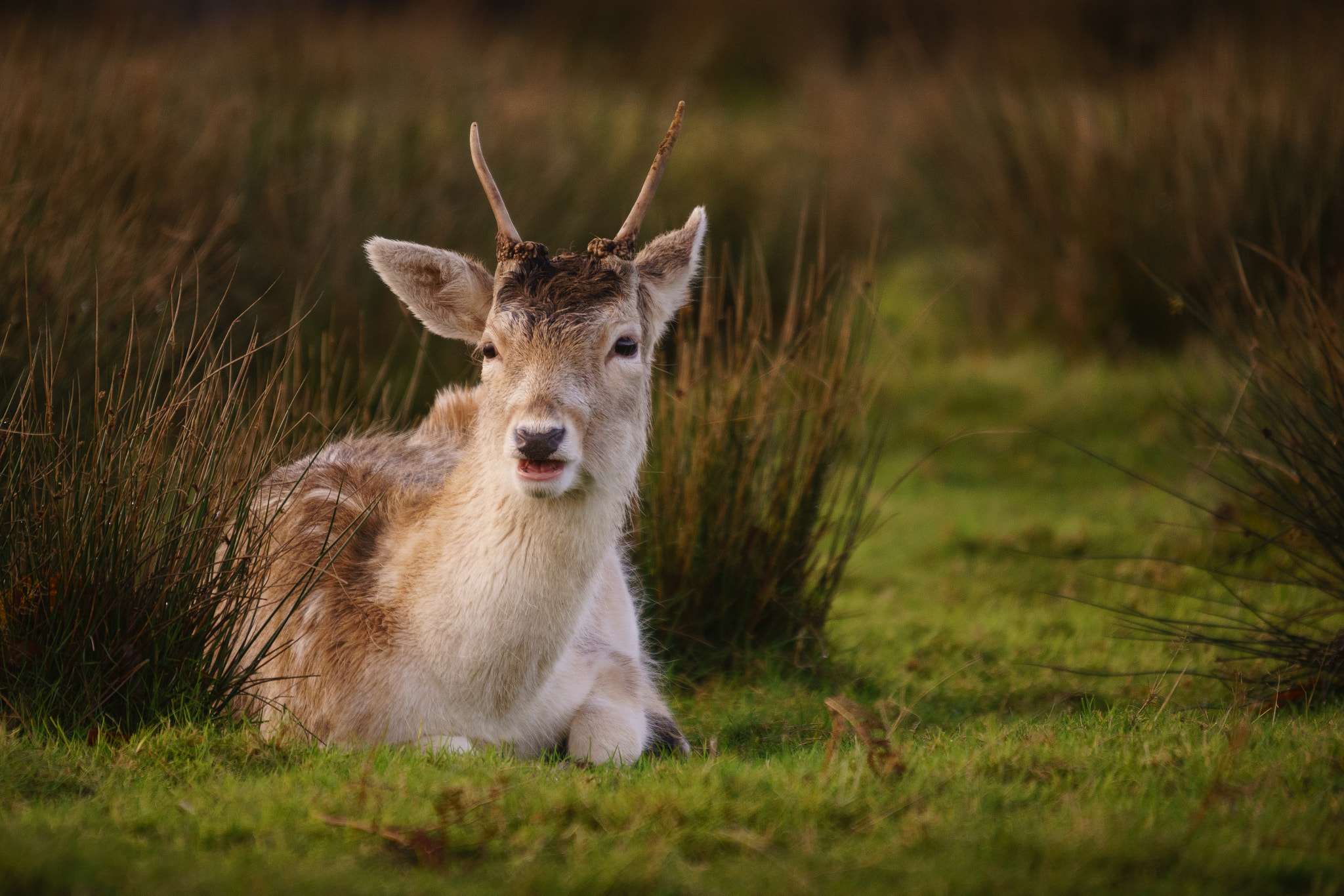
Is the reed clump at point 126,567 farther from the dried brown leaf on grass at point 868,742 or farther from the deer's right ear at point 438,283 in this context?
the dried brown leaf on grass at point 868,742

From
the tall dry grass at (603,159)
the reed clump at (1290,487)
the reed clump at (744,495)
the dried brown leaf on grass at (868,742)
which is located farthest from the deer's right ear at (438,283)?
the reed clump at (1290,487)

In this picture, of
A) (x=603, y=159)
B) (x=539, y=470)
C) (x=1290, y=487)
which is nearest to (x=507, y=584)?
(x=539, y=470)

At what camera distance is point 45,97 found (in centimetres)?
785

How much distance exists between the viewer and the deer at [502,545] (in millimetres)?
4156

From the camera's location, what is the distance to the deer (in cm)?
416

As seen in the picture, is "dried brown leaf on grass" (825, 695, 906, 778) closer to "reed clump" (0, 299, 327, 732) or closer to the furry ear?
the furry ear

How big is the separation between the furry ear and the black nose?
0.95 meters

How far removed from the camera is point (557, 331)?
4230mm

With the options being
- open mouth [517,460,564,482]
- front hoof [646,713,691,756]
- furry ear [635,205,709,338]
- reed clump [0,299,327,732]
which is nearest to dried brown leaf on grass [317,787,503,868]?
open mouth [517,460,564,482]

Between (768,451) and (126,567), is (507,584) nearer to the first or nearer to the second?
(126,567)

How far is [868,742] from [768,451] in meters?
2.37

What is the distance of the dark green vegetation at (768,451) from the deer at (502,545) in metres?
0.28

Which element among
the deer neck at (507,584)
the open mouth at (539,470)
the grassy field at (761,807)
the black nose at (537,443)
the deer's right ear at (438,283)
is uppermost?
the deer's right ear at (438,283)

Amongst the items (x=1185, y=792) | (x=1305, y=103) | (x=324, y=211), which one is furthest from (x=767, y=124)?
(x=1185, y=792)
